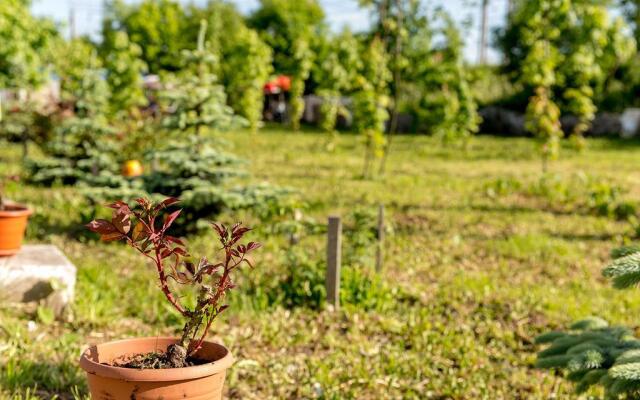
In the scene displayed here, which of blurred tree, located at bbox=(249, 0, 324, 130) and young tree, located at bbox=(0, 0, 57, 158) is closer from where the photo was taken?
young tree, located at bbox=(0, 0, 57, 158)

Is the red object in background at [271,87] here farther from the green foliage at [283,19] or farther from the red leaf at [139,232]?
the red leaf at [139,232]

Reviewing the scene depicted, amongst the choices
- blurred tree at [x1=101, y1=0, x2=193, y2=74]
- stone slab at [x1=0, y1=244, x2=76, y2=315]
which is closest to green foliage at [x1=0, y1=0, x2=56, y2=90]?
stone slab at [x1=0, y1=244, x2=76, y2=315]

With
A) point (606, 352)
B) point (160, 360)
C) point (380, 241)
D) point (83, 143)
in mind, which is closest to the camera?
point (160, 360)

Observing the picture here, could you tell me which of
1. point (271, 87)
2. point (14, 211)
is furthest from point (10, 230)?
point (271, 87)

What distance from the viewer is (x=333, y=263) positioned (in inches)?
223

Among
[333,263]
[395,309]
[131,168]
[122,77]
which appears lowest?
[395,309]

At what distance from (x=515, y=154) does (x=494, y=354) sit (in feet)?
43.3

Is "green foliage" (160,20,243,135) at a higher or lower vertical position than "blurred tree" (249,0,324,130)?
lower

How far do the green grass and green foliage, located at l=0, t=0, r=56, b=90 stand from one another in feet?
26.6

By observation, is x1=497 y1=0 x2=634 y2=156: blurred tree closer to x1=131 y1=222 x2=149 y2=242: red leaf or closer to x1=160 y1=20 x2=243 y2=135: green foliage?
x1=160 y1=20 x2=243 y2=135: green foliage

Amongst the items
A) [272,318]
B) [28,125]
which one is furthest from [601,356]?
[28,125]

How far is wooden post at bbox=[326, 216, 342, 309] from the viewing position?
5680 mm

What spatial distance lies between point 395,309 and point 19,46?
14734 millimetres

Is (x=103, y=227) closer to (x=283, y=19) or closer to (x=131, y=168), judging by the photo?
(x=131, y=168)
